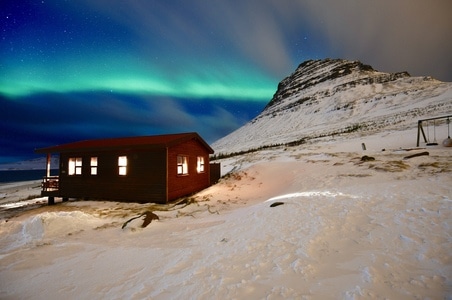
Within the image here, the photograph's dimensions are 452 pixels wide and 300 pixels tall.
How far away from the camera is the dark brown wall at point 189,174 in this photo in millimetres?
13936

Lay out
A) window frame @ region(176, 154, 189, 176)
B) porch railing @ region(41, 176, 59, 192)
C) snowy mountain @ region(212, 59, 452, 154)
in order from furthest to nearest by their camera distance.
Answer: snowy mountain @ region(212, 59, 452, 154)
porch railing @ region(41, 176, 59, 192)
window frame @ region(176, 154, 189, 176)

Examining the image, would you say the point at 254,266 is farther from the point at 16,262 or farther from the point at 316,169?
the point at 316,169

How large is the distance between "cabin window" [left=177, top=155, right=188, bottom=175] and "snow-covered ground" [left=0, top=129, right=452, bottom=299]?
5518 mm

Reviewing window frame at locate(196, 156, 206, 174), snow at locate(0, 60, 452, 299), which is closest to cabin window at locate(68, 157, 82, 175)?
snow at locate(0, 60, 452, 299)

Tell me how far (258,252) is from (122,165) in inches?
486

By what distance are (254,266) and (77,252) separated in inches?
194

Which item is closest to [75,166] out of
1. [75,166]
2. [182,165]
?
[75,166]

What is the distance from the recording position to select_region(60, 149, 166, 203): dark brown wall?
13531 mm

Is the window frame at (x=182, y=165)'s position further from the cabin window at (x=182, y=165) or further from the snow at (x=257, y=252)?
the snow at (x=257, y=252)

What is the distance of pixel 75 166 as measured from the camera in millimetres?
15898

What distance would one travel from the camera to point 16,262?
5.35 metres

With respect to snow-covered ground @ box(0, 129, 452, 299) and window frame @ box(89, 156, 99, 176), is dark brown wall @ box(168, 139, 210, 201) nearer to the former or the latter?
snow-covered ground @ box(0, 129, 452, 299)

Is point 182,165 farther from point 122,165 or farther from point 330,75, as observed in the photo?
point 330,75

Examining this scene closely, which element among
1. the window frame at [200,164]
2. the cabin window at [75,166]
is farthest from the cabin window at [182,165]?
the cabin window at [75,166]
